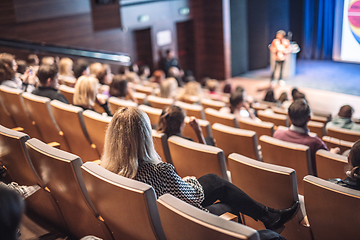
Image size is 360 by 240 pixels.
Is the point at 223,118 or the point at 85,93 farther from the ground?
the point at 85,93

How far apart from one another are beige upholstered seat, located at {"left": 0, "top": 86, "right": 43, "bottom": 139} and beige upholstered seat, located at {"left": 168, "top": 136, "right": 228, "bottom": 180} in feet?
5.69

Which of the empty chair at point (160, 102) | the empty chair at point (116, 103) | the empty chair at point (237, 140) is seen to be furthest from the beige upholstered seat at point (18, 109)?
the empty chair at point (237, 140)

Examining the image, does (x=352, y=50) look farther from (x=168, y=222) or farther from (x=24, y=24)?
(x=168, y=222)

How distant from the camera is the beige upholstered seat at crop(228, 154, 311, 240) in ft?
6.54

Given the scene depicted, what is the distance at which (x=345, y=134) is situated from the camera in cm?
367

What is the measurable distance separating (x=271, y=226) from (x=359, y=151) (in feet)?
2.12

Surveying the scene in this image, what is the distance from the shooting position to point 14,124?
3855 mm

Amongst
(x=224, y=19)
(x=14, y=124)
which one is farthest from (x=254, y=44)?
(x=14, y=124)

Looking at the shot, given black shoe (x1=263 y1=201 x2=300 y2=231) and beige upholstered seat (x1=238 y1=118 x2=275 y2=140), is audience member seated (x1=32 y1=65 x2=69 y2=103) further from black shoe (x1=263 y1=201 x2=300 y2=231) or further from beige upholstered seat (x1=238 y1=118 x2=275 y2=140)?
black shoe (x1=263 y1=201 x2=300 y2=231)

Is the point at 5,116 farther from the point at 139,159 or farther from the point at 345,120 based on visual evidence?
the point at 345,120

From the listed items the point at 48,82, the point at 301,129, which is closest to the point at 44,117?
the point at 48,82

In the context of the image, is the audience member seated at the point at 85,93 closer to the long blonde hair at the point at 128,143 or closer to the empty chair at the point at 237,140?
the empty chair at the point at 237,140

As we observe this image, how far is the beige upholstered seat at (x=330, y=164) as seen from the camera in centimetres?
237

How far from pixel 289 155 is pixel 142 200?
1.42 m
